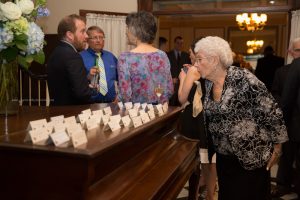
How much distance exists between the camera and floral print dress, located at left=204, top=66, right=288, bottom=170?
2.08m

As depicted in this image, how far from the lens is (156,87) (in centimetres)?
237

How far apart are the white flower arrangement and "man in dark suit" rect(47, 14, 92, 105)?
726 mm

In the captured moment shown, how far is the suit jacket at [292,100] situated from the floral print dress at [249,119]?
46.0 inches

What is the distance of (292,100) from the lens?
324 centimetres

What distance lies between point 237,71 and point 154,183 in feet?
3.29

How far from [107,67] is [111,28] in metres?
2.90

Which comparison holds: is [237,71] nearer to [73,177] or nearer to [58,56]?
[58,56]

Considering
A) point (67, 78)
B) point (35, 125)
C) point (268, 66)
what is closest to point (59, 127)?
point (35, 125)

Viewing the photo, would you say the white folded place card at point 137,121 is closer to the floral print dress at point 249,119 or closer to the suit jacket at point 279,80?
the floral print dress at point 249,119

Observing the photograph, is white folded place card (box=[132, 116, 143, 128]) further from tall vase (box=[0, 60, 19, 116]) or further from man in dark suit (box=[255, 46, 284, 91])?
man in dark suit (box=[255, 46, 284, 91])

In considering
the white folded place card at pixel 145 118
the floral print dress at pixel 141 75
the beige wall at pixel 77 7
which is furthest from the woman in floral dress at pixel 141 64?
the beige wall at pixel 77 7

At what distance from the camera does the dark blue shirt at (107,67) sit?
126 inches

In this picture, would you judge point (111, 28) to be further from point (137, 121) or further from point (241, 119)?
point (137, 121)

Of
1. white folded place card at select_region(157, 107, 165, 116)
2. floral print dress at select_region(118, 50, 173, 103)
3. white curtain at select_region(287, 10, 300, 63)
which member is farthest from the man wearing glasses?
white curtain at select_region(287, 10, 300, 63)
